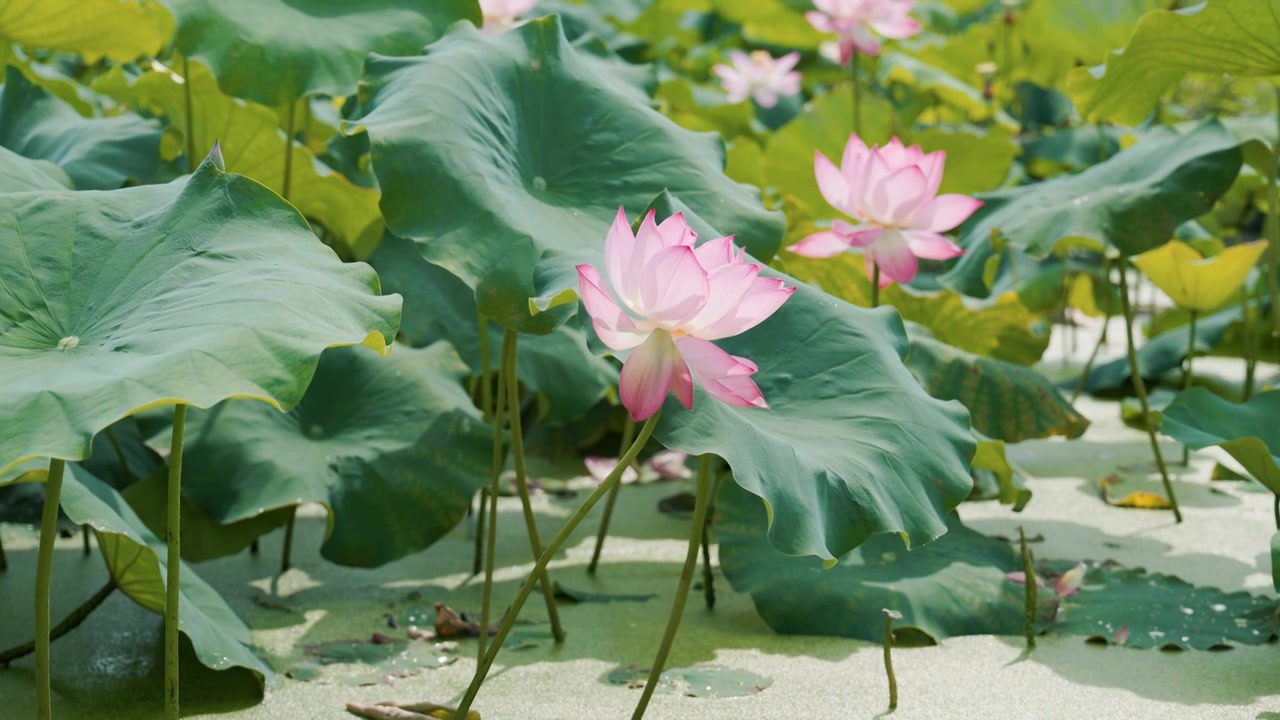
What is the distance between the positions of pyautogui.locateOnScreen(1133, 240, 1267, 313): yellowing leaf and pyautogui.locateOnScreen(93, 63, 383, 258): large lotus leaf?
1.23 meters

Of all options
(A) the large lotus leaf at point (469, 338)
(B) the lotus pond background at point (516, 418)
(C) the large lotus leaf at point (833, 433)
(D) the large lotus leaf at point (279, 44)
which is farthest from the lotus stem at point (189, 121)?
(C) the large lotus leaf at point (833, 433)

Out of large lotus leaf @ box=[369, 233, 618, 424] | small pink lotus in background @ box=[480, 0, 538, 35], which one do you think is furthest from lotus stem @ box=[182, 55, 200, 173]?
small pink lotus in background @ box=[480, 0, 538, 35]

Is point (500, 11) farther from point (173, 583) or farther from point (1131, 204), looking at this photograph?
point (173, 583)

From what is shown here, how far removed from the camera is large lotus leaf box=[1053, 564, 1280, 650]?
60.2 inches

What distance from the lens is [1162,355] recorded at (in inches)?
113

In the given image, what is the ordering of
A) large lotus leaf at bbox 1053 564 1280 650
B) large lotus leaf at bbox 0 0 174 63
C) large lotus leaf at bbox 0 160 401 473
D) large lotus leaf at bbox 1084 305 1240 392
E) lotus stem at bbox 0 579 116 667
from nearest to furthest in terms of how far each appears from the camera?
large lotus leaf at bbox 0 160 401 473
lotus stem at bbox 0 579 116 667
large lotus leaf at bbox 1053 564 1280 650
large lotus leaf at bbox 0 0 174 63
large lotus leaf at bbox 1084 305 1240 392

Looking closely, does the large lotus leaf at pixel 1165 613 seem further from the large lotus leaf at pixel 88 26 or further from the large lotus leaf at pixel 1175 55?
the large lotus leaf at pixel 88 26

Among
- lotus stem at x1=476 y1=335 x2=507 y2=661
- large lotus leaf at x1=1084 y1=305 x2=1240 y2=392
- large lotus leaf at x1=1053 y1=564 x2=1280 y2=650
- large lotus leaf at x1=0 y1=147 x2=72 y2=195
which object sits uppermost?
large lotus leaf at x1=0 y1=147 x2=72 y2=195

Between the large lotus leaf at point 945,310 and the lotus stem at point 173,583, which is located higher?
the lotus stem at point 173,583

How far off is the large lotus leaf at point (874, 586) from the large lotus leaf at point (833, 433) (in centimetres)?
32

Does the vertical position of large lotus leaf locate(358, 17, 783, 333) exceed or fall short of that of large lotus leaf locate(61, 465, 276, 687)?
it exceeds it

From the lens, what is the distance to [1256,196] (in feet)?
10.5

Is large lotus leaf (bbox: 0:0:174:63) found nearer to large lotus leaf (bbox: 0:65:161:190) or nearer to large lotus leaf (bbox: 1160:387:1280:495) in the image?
large lotus leaf (bbox: 0:65:161:190)

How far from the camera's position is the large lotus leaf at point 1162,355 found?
2850mm
